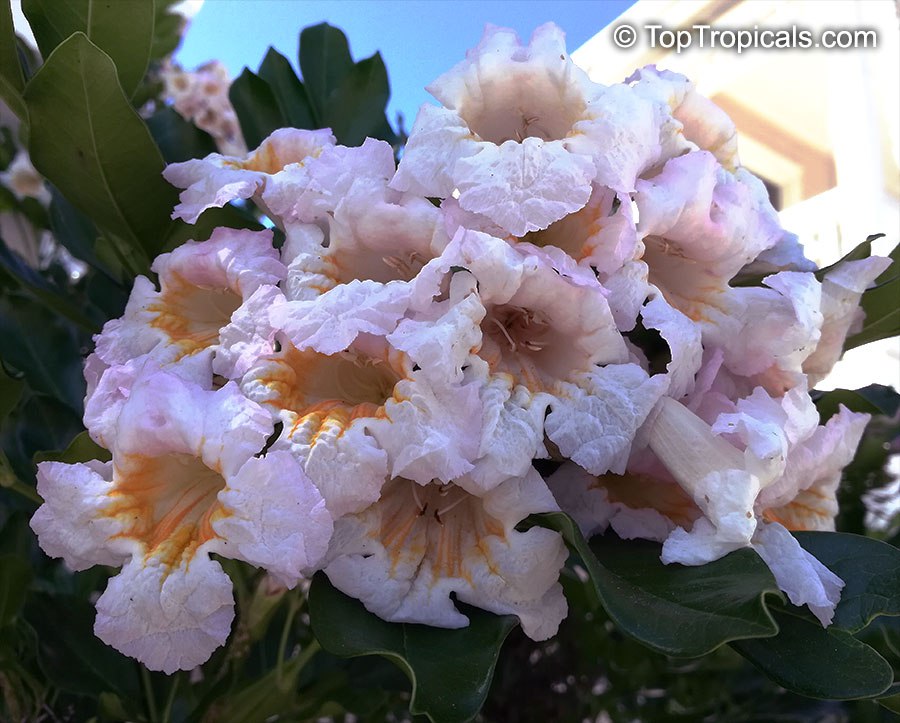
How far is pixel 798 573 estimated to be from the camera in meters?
0.36

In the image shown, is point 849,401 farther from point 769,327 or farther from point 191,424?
point 191,424

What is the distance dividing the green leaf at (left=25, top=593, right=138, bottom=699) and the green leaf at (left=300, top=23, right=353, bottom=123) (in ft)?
1.87

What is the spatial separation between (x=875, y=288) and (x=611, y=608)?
0.35 meters

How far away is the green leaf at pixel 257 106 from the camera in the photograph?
0.74 metres

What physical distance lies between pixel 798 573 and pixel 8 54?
56 cm

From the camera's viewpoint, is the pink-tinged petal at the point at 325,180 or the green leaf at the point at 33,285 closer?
the pink-tinged petal at the point at 325,180

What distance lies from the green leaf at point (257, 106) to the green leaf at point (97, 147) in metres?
0.21

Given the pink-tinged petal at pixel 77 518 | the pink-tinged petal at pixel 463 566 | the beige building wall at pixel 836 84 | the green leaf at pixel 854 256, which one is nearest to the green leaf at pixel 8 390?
the pink-tinged petal at pixel 77 518

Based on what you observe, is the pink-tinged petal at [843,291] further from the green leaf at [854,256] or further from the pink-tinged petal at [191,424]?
the pink-tinged petal at [191,424]

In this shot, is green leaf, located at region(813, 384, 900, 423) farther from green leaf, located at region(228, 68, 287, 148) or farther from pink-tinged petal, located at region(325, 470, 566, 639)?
green leaf, located at region(228, 68, 287, 148)

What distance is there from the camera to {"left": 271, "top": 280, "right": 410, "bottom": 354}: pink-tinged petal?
1.18 feet

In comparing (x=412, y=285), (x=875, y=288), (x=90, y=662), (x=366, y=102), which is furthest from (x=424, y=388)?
(x=90, y=662)
